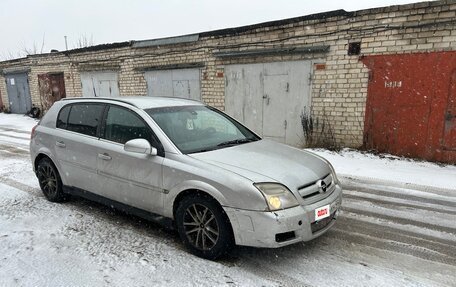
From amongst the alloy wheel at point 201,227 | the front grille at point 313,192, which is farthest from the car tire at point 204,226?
the front grille at point 313,192

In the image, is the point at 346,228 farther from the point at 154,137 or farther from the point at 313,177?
the point at 154,137

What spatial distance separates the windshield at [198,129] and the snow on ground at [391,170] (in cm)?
301

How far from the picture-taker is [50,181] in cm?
462

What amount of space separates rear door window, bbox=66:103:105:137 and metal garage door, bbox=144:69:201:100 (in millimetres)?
6287

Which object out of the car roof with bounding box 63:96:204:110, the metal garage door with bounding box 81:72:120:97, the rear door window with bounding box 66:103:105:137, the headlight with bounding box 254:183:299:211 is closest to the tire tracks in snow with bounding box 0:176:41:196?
the rear door window with bounding box 66:103:105:137

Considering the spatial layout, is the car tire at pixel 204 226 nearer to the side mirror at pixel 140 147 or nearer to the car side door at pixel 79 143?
the side mirror at pixel 140 147

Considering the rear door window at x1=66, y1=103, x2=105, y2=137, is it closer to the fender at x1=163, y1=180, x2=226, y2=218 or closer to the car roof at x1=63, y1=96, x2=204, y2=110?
the car roof at x1=63, y1=96, x2=204, y2=110

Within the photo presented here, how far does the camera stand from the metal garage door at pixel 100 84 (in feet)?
43.5

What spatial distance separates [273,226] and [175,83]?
908 cm

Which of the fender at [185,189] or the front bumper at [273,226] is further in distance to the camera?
the fender at [185,189]

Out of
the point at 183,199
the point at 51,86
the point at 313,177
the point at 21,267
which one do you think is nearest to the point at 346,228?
the point at 313,177

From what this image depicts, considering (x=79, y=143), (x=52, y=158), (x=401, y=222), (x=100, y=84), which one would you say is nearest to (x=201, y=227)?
(x=79, y=143)

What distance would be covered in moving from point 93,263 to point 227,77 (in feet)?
24.5

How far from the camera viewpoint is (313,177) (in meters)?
3.06
